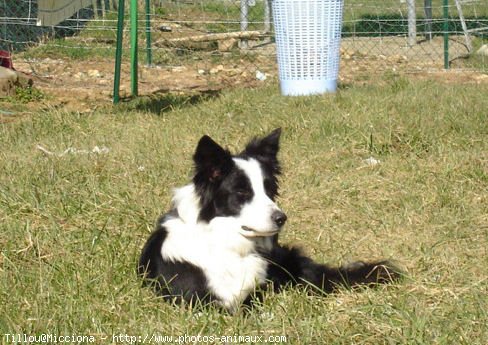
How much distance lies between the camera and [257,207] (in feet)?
10.9

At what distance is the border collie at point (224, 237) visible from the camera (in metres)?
3.37

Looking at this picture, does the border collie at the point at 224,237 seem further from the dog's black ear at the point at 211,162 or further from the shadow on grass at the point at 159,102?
the shadow on grass at the point at 159,102

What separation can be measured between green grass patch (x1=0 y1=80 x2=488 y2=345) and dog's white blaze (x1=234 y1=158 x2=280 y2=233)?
0.36 m

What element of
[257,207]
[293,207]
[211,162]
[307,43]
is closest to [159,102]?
[307,43]

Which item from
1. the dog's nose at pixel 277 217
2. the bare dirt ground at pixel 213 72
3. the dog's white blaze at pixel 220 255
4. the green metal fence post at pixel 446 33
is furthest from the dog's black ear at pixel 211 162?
the green metal fence post at pixel 446 33

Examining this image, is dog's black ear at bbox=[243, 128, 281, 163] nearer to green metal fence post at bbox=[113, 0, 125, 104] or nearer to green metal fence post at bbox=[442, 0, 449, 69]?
green metal fence post at bbox=[113, 0, 125, 104]

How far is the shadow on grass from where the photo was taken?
23.5ft

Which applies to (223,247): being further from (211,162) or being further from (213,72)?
(213,72)

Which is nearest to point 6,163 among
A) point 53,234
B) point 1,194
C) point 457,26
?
point 1,194

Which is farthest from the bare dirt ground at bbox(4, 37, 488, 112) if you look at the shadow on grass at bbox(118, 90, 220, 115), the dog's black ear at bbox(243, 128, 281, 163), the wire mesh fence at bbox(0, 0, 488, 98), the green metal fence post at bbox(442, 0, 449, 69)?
the dog's black ear at bbox(243, 128, 281, 163)

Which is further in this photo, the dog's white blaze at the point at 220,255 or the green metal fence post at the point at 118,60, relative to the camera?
the green metal fence post at the point at 118,60

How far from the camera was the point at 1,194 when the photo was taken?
4.41m

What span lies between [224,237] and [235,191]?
22 centimetres

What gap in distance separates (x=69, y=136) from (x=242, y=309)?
3216mm
